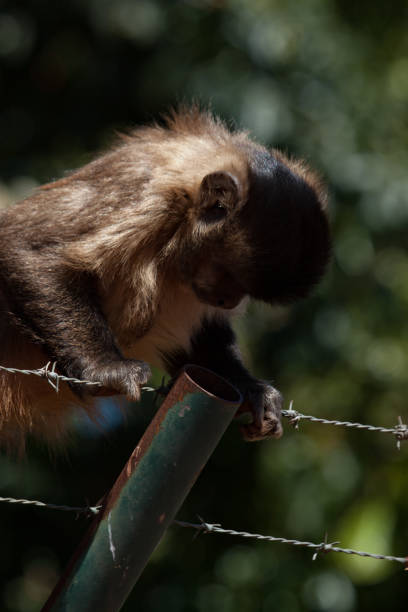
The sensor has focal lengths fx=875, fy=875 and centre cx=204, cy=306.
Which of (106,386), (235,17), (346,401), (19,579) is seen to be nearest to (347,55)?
(235,17)

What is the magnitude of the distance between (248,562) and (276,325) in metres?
1.29

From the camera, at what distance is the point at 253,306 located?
14.3 ft

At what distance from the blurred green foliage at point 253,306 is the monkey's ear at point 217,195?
139 centimetres

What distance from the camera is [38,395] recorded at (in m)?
3.04

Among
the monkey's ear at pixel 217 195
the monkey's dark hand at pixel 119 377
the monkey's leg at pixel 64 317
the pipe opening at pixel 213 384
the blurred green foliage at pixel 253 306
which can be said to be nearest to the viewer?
the pipe opening at pixel 213 384

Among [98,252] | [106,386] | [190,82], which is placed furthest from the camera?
[190,82]

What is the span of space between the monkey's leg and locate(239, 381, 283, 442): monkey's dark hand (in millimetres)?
418

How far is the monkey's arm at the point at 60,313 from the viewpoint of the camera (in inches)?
103

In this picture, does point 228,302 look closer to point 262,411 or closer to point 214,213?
point 214,213

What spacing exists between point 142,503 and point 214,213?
131cm

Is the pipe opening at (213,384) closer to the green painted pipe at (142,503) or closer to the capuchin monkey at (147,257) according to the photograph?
the green painted pipe at (142,503)

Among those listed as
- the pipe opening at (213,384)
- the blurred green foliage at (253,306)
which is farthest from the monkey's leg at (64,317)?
the blurred green foliage at (253,306)

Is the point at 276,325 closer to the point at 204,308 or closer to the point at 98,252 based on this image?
the point at 204,308

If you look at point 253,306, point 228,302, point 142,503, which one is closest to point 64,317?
point 228,302
